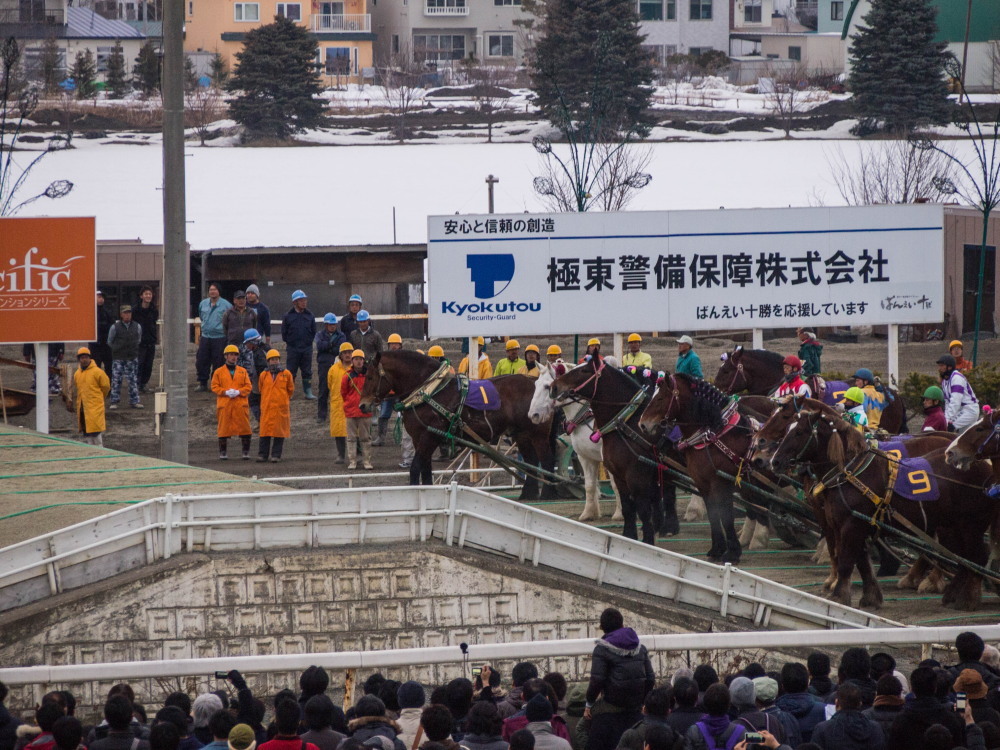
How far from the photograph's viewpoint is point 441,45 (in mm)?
88812

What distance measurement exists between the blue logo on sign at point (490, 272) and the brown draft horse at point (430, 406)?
3.22m

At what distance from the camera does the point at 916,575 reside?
13.6 meters

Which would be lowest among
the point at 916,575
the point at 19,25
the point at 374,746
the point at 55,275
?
the point at 916,575

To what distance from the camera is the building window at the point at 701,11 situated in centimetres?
8711

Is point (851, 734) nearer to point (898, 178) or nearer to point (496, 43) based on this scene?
point (898, 178)

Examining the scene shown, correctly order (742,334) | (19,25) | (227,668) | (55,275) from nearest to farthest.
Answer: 1. (227,668)
2. (55,275)
3. (742,334)
4. (19,25)

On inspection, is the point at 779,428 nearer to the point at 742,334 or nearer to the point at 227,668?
the point at 227,668

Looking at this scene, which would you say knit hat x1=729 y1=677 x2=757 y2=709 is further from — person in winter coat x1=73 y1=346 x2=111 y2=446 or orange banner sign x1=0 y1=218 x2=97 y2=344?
person in winter coat x1=73 y1=346 x2=111 y2=446

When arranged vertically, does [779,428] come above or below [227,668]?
above

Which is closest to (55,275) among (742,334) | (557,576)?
(557,576)

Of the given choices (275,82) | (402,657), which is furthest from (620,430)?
(275,82)

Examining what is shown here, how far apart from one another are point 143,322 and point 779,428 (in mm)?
13477

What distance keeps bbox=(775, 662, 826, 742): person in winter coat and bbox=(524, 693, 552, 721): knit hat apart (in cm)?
136

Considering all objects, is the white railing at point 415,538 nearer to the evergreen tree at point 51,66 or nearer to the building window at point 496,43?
the evergreen tree at point 51,66
